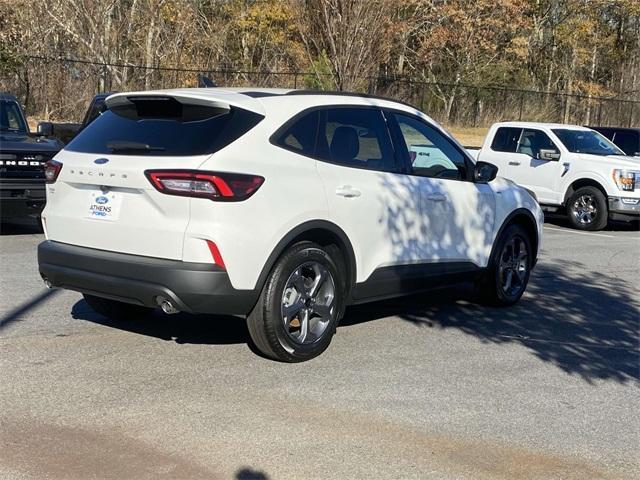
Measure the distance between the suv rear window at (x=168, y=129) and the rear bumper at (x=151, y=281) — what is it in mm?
717

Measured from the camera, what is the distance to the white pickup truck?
594 inches

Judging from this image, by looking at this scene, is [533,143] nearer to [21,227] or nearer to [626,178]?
[626,178]

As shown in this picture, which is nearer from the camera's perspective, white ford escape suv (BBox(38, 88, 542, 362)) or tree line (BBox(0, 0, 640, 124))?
white ford escape suv (BBox(38, 88, 542, 362))

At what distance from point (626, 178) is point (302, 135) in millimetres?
10756

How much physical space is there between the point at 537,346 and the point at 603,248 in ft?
21.9

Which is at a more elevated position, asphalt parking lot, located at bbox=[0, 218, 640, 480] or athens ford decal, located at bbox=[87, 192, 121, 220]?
athens ford decal, located at bbox=[87, 192, 121, 220]

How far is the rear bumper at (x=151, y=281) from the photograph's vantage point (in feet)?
17.1

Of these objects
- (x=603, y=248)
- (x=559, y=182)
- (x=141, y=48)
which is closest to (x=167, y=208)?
(x=603, y=248)

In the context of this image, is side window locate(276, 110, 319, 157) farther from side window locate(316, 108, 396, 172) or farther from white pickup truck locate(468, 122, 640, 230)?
white pickup truck locate(468, 122, 640, 230)

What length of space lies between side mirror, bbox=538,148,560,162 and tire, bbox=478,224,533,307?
24.9ft

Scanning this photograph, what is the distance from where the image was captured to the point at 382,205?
20.9ft

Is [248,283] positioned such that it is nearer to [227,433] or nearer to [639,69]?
[227,433]

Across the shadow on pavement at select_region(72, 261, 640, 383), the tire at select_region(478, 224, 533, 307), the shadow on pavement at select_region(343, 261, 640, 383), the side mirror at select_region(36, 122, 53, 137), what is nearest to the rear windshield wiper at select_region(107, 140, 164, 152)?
the shadow on pavement at select_region(72, 261, 640, 383)

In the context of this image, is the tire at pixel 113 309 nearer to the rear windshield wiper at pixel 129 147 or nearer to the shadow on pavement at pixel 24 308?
the shadow on pavement at pixel 24 308
